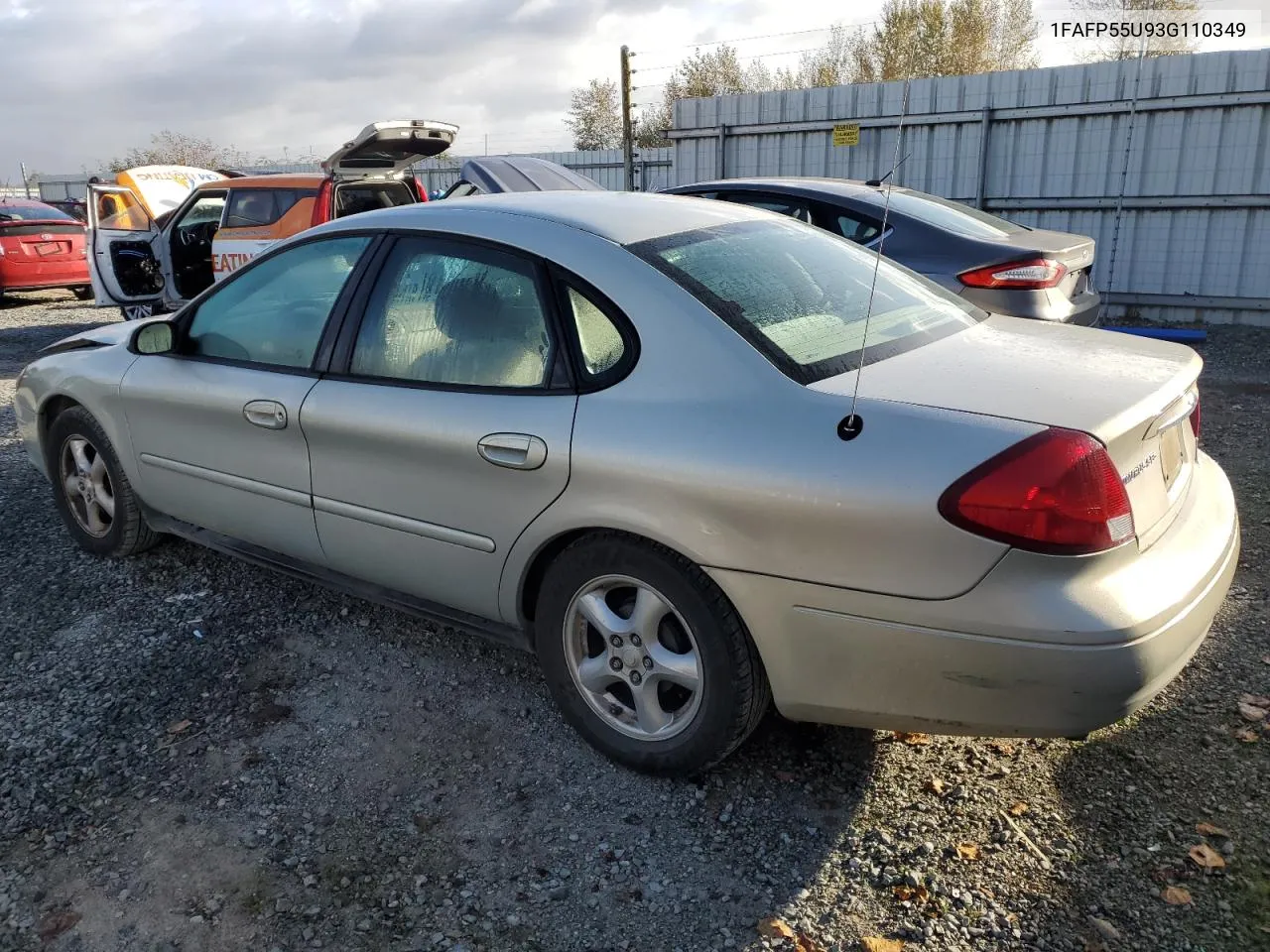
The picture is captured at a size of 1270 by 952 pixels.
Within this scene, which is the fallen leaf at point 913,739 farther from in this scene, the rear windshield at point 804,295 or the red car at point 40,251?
the red car at point 40,251

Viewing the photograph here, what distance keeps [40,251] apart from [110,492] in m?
11.8

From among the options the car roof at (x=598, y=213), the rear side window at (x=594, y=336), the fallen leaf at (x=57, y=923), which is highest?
the car roof at (x=598, y=213)

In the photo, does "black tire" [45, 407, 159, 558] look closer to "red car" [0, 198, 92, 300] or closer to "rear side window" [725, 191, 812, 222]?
"rear side window" [725, 191, 812, 222]

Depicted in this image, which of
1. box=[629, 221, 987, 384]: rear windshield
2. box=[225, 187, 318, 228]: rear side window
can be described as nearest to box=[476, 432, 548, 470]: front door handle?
box=[629, 221, 987, 384]: rear windshield

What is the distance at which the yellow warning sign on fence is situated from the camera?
12008 millimetres

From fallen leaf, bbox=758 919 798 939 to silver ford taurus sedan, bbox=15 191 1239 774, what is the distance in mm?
471

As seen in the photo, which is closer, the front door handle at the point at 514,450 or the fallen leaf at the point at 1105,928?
the fallen leaf at the point at 1105,928

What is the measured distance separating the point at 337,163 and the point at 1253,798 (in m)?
9.46

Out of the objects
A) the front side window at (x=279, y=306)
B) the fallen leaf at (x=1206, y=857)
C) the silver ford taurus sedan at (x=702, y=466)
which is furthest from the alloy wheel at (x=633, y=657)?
the front side window at (x=279, y=306)

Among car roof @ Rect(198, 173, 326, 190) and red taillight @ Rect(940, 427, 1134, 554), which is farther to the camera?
car roof @ Rect(198, 173, 326, 190)

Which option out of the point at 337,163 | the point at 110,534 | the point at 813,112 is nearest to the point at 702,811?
the point at 110,534

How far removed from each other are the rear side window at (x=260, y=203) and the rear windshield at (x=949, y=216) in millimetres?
5993

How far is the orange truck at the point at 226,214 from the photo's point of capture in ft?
32.1

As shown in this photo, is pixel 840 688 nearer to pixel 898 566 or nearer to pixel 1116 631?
pixel 898 566
